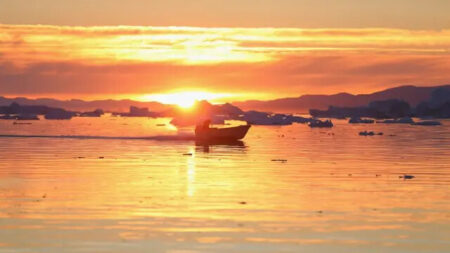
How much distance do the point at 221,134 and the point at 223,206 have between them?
4208cm

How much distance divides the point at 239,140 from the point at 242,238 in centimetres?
5122

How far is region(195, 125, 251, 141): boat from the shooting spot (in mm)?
63969

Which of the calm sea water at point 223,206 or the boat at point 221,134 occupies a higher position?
the boat at point 221,134

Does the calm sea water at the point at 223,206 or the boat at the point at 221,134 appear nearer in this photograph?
the calm sea water at the point at 223,206

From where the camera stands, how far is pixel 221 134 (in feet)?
210

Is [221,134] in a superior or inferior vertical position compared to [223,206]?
superior

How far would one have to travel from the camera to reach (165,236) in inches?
680

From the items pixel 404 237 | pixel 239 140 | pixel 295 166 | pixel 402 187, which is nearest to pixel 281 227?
pixel 404 237

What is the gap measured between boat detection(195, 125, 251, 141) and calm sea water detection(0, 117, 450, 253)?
24873 mm

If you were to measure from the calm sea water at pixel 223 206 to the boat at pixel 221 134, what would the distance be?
81.6 ft

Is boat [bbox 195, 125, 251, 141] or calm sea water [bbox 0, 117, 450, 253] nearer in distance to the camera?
calm sea water [bbox 0, 117, 450, 253]

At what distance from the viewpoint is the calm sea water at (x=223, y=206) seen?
55.1 ft

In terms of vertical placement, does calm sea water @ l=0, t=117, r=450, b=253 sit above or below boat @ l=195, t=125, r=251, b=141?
below

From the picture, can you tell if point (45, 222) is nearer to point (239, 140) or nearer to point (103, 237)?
point (103, 237)
